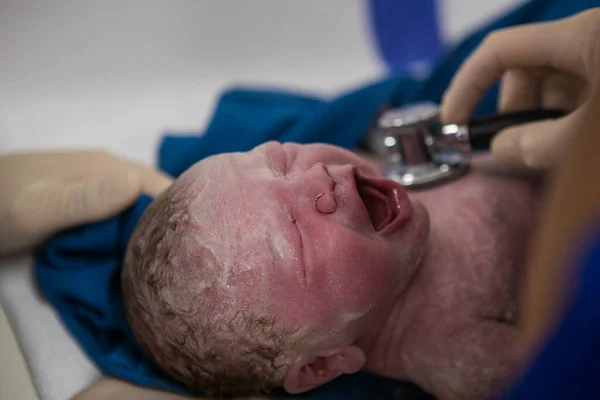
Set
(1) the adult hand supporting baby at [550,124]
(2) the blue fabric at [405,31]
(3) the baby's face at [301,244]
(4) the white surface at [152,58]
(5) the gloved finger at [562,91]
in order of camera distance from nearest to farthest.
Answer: (1) the adult hand supporting baby at [550,124] → (3) the baby's face at [301,244] → (5) the gloved finger at [562,91] → (4) the white surface at [152,58] → (2) the blue fabric at [405,31]

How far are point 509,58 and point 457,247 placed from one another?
0.23 meters

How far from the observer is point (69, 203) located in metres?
0.72

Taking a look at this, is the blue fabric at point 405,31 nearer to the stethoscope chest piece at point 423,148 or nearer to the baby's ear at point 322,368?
the stethoscope chest piece at point 423,148

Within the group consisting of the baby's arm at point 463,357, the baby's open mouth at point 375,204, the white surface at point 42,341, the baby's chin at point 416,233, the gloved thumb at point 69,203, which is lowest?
the baby's arm at point 463,357

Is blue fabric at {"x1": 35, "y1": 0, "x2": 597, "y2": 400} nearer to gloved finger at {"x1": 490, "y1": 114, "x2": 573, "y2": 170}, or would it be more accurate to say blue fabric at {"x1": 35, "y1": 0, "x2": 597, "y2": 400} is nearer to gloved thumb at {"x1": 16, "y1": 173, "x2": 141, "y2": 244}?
gloved thumb at {"x1": 16, "y1": 173, "x2": 141, "y2": 244}

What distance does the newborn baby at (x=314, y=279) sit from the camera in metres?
0.52

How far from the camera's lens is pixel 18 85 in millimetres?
1082

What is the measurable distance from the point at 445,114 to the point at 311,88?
61 centimetres

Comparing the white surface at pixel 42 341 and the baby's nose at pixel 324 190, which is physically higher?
the baby's nose at pixel 324 190

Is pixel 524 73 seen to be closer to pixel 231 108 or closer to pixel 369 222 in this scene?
pixel 369 222

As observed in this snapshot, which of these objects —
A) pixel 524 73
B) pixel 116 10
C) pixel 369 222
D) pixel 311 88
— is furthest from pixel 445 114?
pixel 116 10

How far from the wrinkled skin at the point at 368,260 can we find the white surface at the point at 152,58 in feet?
1.83

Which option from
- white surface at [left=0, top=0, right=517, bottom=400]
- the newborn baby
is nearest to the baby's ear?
the newborn baby

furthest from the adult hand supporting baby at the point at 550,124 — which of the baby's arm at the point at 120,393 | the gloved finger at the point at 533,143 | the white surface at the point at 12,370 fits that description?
the white surface at the point at 12,370
